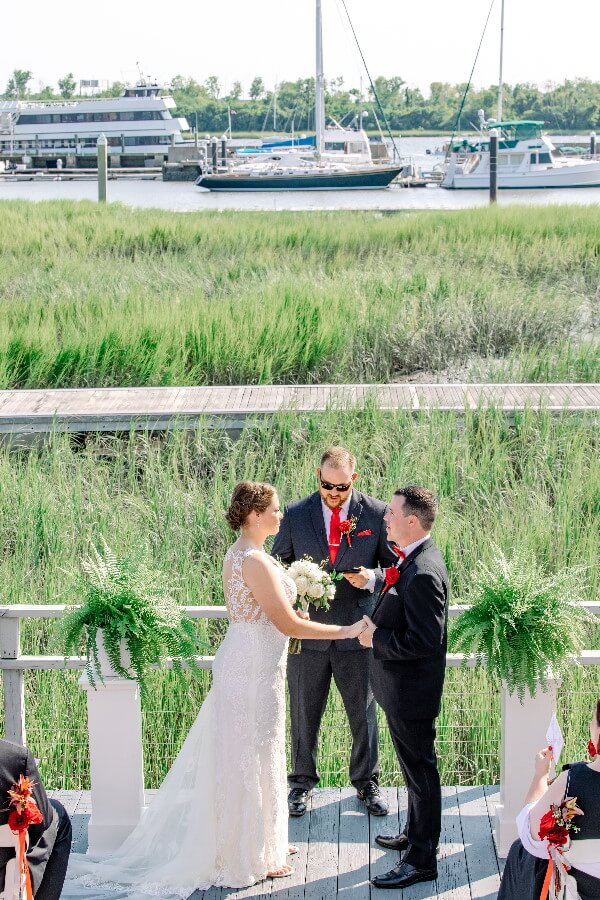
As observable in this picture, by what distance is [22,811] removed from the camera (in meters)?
3.16

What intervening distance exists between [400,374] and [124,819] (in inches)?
379

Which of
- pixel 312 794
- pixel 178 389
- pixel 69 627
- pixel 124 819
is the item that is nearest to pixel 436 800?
pixel 312 794

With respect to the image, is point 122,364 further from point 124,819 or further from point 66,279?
point 124,819

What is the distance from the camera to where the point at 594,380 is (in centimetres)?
1148

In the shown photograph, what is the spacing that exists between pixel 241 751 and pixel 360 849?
650 millimetres

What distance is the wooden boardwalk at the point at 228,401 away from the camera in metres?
9.74

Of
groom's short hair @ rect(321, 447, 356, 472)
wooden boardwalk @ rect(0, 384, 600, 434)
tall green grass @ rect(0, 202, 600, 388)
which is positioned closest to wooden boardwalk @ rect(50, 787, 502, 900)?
groom's short hair @ rect(321, 447, 356, 472)

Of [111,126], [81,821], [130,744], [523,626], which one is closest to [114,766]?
[130,744]

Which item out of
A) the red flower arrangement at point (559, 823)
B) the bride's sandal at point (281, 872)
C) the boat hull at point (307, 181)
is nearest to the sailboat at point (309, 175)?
the boat hull at point (307, 181)

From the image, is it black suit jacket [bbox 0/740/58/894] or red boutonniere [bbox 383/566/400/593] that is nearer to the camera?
black suit jacket [bbox 0/740/58/894]

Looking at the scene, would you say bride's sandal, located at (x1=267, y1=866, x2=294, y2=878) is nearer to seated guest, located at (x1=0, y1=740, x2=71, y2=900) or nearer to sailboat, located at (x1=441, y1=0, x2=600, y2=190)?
seated guest, located at (x1=0, y1=740, x2=71, y2=900)

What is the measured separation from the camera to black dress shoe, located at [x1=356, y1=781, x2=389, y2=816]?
4.46 meters

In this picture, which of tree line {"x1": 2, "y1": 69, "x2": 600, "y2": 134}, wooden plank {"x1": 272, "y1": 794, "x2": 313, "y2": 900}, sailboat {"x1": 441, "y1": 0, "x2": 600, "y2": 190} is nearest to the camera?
wooden plank {"x1": 272, "y1": 794, "x2": 313, "y2": 900}

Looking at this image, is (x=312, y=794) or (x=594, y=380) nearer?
(x=312, y=794)
